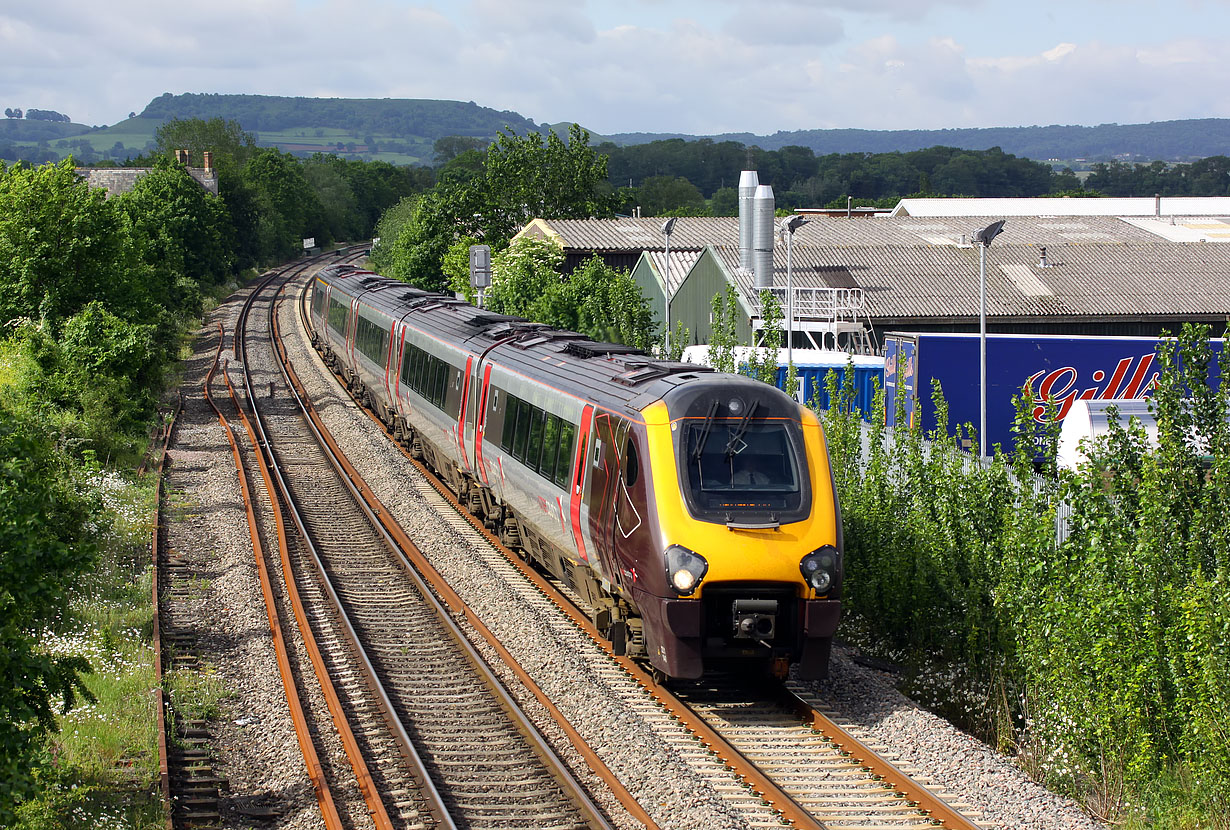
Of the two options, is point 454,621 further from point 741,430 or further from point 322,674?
point 741,430

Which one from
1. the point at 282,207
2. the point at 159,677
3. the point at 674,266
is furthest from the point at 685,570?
the point at 282,207

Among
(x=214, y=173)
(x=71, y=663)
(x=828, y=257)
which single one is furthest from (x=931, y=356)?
(x=214, y=173)

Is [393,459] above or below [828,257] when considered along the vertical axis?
below

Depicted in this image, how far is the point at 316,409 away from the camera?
32125mm

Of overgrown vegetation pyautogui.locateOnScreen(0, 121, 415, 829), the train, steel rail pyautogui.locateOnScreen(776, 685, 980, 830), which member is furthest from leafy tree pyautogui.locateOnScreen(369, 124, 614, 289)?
steel rail pyautogui.locateOnScreen(776, 685, 980, 830)

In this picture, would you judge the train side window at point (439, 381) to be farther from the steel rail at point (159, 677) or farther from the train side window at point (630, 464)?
the train side window at point (630, 464)

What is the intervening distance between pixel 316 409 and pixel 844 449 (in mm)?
19611

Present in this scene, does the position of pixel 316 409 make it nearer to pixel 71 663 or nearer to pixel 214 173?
pixel 71 663

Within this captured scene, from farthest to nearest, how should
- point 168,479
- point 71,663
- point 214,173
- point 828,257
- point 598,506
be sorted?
point 214,173 → point 828,257 → point 168,479 → point 598,506 → point 71,663

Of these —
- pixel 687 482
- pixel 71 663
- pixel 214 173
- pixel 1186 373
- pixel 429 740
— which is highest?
pixel 214 173

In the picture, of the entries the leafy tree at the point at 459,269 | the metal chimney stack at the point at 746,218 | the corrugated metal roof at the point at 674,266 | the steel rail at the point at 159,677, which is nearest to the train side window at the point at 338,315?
the steel rail at the point at 159,677

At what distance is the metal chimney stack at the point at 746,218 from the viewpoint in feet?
131

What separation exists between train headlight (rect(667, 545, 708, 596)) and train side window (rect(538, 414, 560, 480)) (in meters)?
3.74

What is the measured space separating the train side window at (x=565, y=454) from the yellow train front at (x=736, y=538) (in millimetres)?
2291
